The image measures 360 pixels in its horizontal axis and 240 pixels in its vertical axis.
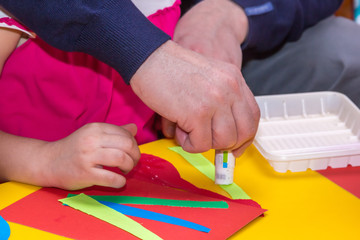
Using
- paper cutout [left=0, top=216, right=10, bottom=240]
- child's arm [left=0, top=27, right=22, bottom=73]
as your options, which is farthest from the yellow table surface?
child's arm [left=0, top=27, right=22, bottom=73]

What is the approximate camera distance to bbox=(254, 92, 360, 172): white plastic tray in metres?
0.80

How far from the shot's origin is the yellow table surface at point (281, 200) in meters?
0.64

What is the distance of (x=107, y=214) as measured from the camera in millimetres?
666

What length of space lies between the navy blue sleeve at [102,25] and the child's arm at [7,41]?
9 cm

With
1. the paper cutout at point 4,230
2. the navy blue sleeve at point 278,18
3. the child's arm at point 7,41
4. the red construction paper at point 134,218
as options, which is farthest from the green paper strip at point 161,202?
the navy blue sleeve at point 278,18

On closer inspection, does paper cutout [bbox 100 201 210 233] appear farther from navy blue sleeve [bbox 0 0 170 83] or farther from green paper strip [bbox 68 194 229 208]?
navy blue sleeve [bbox 0 0 170 83]

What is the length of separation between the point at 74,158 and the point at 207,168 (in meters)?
0.24

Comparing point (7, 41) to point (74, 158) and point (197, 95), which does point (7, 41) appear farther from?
point (197, 95)

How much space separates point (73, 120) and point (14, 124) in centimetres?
11

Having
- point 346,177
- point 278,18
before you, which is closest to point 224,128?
point 346,177

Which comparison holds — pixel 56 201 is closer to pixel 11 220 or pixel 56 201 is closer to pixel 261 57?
pixel 11 220

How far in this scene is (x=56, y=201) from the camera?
704mm

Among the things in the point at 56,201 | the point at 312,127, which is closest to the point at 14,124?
the point at 56,201

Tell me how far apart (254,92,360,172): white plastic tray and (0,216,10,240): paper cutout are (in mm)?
423
